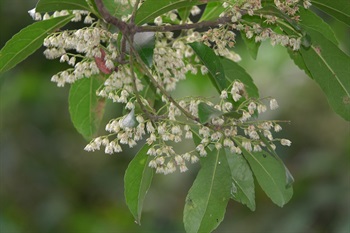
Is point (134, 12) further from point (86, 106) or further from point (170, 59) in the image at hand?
point (86, 106)

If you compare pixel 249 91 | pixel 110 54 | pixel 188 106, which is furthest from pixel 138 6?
pixel 249 91

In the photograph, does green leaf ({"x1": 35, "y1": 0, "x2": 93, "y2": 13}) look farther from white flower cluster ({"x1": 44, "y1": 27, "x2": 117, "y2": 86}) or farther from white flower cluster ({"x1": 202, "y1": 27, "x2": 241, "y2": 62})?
white flower cluster ({"x1": 202, "y1": 27, "x2": 241, "y2": 62})

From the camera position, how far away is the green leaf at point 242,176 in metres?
1.60

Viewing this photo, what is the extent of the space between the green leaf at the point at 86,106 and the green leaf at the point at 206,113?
1.68 ft

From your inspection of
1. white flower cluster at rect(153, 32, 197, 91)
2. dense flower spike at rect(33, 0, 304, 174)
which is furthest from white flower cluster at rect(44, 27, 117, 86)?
white flower cluster at rect(153, 32, 197, 91)

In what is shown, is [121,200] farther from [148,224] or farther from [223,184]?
[223,184]

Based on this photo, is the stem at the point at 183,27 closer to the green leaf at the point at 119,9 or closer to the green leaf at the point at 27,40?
the green leaf at the point at 119,9

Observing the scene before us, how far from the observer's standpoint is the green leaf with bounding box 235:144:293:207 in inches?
63.7

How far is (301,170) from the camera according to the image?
15.1ft

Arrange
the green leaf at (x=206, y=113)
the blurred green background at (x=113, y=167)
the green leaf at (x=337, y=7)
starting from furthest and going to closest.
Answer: the blurred green background at (x=113, y=167)
the green leaf at (x=337, y=7)
the green leaf at (x=206, y=113)

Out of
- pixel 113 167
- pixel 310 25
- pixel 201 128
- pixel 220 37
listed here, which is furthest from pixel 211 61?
pixel 113 167

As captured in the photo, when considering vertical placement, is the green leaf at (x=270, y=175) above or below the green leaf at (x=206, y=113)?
below

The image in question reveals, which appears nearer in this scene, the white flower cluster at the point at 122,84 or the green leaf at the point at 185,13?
the white flower cluster at the point at 122,84

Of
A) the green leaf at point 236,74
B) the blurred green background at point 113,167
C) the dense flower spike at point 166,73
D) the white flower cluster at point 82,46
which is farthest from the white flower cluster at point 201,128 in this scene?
the blurred green background at point 113,167
